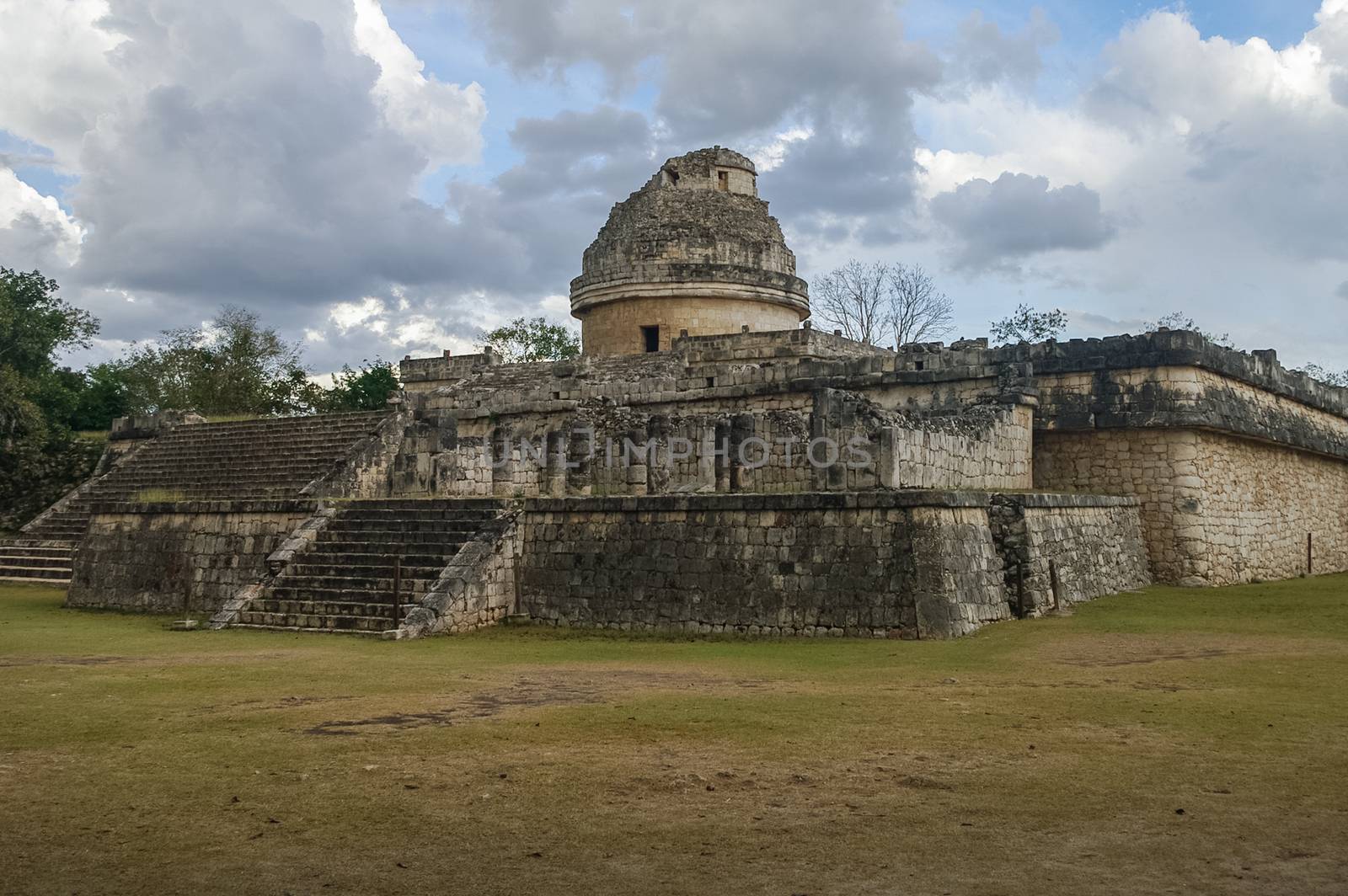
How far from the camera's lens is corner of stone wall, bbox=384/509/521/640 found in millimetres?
13312

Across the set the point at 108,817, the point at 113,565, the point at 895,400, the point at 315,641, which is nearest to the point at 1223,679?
the point at 108,817

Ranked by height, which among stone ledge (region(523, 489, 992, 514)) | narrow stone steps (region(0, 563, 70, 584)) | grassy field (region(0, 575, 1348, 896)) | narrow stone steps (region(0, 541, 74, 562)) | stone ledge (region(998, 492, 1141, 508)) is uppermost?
stone ledge (region(998, 492, 1141, 508))

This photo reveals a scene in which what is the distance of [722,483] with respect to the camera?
15094mm

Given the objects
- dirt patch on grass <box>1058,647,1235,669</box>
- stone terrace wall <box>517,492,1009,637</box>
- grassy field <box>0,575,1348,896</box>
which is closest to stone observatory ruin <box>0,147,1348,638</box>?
stone terrace wall <box>517,492,1009,637</box>

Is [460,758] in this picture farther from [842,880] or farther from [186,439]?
[186,439]

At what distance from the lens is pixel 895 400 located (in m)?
19.2

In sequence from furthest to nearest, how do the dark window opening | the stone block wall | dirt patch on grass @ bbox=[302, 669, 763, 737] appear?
the dark window opening → the stone block wall → dirt patch on grass @ bbox=[302, 669, 763, 737]

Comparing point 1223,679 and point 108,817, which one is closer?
point 108,817

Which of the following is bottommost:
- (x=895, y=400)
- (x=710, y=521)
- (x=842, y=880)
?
(x=842, y=880)

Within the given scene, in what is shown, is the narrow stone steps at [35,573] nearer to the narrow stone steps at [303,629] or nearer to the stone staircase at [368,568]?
the stone staircase at [368,568]

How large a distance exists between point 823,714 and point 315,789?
328 centimetres

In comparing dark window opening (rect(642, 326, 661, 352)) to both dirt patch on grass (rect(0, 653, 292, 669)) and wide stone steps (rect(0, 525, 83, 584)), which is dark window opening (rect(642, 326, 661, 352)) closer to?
wide stone steps (rect(0, 525, 83, 584))

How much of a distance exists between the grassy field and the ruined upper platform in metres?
16.2

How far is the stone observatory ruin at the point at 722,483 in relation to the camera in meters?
12.9
